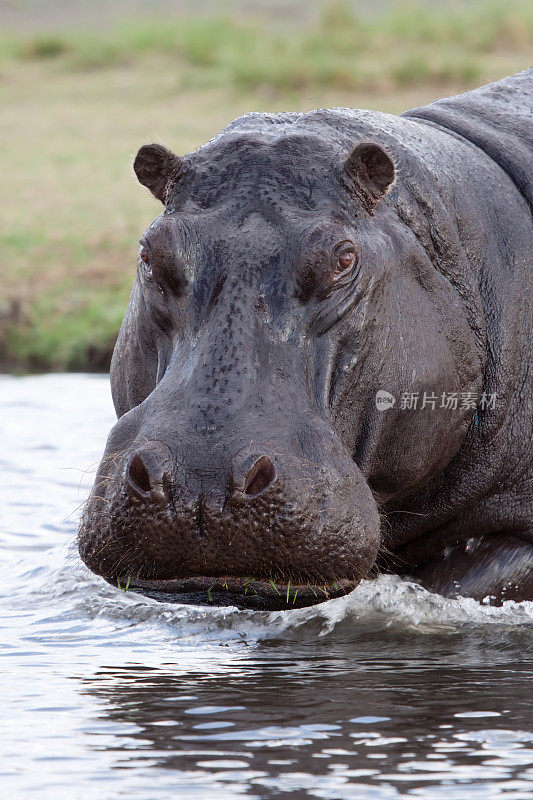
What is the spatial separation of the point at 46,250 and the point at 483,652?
10.4 metres

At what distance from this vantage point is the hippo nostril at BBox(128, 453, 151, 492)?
370 cm

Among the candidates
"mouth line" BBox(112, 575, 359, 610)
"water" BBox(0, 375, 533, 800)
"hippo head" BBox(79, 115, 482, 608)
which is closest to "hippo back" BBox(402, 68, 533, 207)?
"hippo head" BBox(79, 115, 482, 608)

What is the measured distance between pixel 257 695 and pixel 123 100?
19.0 metres

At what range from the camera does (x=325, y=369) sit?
4.18 metres

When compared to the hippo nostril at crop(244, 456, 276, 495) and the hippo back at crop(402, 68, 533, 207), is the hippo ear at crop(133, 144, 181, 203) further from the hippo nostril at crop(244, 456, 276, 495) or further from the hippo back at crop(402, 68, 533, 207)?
the hippo back at crop(402, 68, 533, 207)

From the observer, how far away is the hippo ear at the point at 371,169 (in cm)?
429

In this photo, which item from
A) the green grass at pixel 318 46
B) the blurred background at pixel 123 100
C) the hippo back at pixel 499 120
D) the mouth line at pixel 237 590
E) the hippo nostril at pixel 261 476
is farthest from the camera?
the green grass at pixel 318 46

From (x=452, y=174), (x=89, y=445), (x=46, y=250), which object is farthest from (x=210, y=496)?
(x=46, y=250)

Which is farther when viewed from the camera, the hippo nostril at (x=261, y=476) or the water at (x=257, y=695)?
the hippo nostril at (x=261, y=476)

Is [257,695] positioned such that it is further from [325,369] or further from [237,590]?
[325,369]

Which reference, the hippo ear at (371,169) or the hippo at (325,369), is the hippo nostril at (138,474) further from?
the hippo ear at (371,169)

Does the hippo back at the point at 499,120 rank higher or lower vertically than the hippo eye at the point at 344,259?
higher

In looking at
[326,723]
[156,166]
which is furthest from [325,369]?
[326,723]

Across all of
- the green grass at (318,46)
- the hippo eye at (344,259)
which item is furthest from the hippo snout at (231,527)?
the green grass at (318,46)
